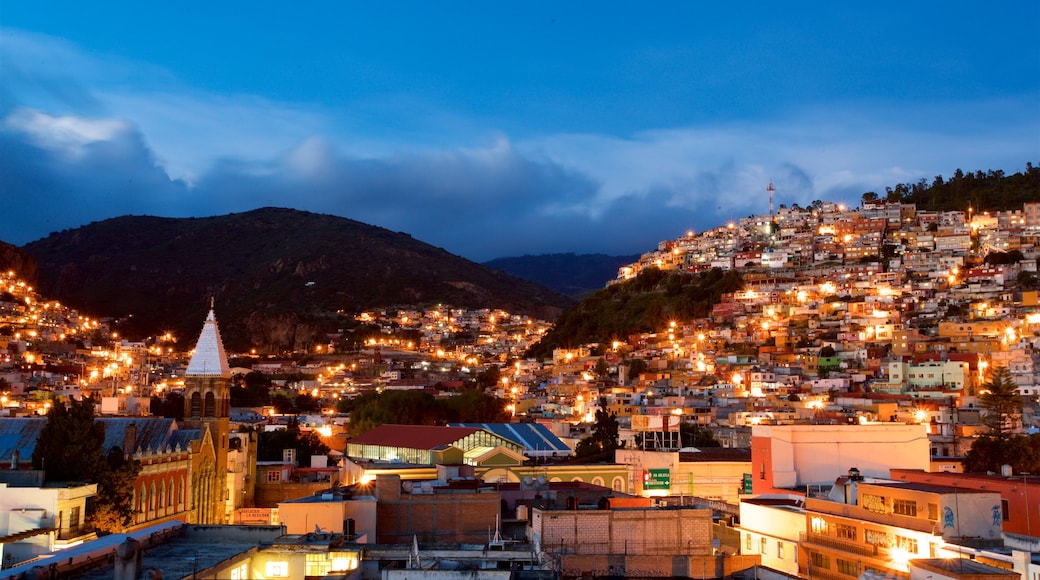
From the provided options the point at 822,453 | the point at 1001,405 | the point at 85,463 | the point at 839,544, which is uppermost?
the point at 1001,405

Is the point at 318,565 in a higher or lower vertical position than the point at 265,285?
lower

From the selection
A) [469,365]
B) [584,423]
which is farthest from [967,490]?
[469,365]

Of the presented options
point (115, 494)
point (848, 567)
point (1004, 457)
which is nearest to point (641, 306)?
point (1004, 457)

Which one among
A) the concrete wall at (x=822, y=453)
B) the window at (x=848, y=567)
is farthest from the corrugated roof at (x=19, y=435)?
the window at (x=848, y=567)

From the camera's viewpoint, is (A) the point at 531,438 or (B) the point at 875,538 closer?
(B) the point at 875,538

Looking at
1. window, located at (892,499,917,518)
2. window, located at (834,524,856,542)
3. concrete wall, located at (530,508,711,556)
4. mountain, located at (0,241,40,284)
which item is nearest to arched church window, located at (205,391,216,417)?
concrete wall, located at (530,508,711,556)

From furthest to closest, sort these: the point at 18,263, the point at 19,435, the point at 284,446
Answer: the point at 18,263, the point at 284,446, the point at 19,435

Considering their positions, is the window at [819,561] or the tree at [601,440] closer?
the window at [819,561]

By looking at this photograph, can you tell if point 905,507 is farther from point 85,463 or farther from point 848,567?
point 85,463

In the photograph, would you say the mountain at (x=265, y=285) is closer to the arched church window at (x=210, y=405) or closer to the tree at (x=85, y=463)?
the arched church window at (x=210, y=405)
